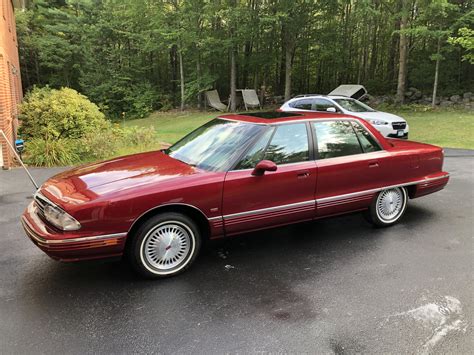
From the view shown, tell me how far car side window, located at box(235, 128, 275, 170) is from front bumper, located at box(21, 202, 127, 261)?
1368mm

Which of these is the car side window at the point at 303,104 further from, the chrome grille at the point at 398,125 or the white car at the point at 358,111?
the chrome grille at the point at 398,125

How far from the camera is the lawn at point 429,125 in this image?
1285 cm

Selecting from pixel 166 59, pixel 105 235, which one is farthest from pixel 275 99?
pixel 105 235

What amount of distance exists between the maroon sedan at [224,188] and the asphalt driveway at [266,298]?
0.36 m

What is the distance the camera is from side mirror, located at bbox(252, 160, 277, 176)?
392 cm

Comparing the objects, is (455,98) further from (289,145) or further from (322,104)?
(289,145)

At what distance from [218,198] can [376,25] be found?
26598 mm

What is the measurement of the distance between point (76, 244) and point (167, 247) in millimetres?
806

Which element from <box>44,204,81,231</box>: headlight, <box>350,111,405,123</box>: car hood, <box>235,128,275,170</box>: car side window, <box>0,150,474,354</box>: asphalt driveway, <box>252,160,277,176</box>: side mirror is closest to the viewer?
<box>0,150,474,354</box>: asphalt driveway

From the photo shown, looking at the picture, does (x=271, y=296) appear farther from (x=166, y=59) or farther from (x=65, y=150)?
(x=166, y=59)

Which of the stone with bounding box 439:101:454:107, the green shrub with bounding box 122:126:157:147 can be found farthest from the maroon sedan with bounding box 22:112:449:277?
the stone with bounding box 439:101:454:107

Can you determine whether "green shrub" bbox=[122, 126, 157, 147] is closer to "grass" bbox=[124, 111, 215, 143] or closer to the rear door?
"grass" bbox=[124, 111, 215, 143]

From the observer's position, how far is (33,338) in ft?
9.30

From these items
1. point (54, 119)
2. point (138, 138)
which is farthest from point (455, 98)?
point (54, 119)
